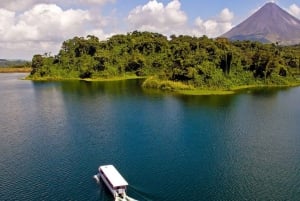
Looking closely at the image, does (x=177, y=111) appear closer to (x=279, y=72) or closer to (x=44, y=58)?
(x=279, y=72)

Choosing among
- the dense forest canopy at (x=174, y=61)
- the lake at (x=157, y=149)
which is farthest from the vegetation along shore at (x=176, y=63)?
the lake at (x=157, y=149)

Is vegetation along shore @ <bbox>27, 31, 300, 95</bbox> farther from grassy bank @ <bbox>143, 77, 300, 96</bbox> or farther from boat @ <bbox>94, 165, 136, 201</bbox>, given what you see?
boat @ <bbox>94, 165, 136, 201</bbox>

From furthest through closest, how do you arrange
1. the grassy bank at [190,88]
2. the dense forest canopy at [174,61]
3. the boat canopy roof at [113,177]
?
the dense forest canopy at [174,61] → the grassy bank at [190,88] → the boat canopy roof at [113,177]

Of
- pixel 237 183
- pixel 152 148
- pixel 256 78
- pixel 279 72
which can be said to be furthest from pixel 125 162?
pixel 279 72

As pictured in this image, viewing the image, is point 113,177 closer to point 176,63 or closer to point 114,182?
point 114,182

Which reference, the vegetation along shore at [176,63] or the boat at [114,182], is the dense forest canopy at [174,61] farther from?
the boat at [114,182]
